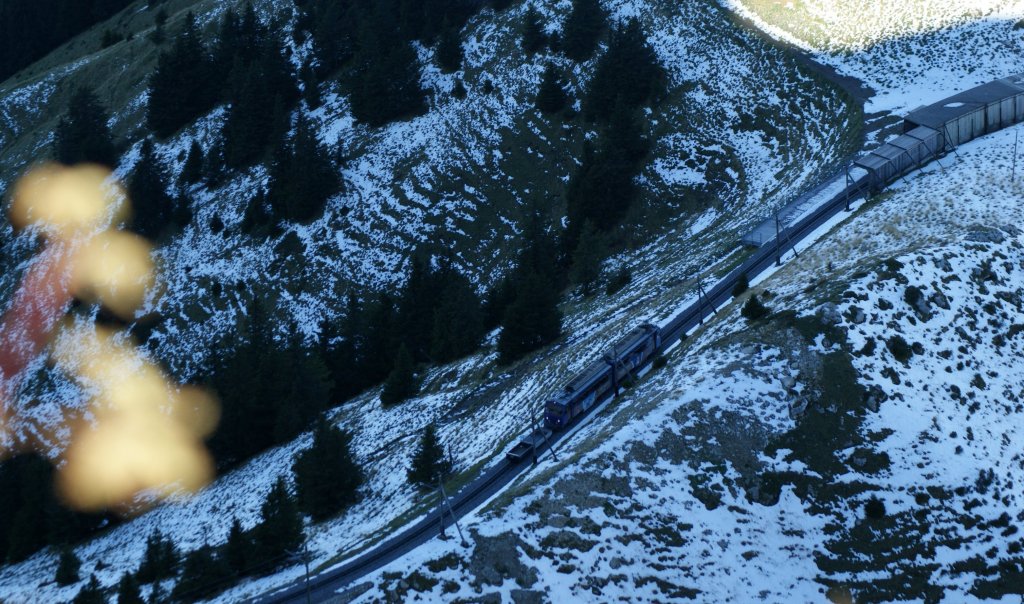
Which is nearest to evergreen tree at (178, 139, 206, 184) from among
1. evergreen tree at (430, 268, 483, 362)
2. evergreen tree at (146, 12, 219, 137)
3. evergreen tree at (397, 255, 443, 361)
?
evergreen tree at (146, 12, 219, 137)

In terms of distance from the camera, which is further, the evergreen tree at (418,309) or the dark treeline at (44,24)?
the dark treeline at (44,24)

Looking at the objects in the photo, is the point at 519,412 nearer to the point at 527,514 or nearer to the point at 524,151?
the point at 527,514

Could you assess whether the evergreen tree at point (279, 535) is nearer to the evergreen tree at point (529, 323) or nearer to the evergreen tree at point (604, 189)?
the evergreen tree at point (529, 323)

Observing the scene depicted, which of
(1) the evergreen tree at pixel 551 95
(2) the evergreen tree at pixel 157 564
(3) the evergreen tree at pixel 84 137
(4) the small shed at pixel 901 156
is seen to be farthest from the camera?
(3) the evergreen tree at pixel 84 137

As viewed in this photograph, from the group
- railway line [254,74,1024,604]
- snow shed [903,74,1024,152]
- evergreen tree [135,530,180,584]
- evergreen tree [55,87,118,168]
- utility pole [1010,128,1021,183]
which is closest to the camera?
railway line [254,74,1024,604]

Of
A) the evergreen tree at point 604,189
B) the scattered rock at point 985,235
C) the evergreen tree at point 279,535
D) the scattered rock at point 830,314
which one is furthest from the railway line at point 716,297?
the evergreen tree at point 604,189

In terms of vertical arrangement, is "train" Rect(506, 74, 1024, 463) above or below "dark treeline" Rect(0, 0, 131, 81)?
below

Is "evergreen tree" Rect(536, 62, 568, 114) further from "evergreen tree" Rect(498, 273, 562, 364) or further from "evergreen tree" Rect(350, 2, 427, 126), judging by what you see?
"evergreen tree" Rect(498, 273, 562, 364)

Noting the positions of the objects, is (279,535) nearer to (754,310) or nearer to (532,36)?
(754,310)
